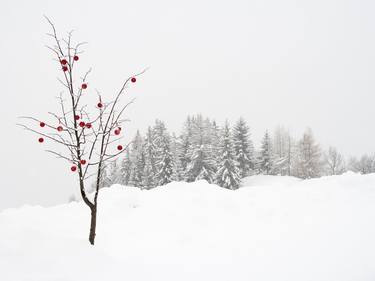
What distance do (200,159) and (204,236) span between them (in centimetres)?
2968

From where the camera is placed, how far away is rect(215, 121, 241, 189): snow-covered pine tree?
35.1 meters

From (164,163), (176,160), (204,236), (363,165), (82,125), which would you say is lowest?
(204,236)

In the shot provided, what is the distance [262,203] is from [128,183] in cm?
3426

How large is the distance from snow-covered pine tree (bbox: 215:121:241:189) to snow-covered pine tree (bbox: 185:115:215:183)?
1569 millimetres

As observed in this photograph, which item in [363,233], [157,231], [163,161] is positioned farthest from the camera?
[163,161]

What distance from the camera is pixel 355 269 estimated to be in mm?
4715

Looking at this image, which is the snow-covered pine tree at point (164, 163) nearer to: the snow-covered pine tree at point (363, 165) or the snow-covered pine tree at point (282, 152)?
the snow-covered pine tree at point (282, 152)

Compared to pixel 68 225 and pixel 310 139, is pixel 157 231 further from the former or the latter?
pixel 310 139

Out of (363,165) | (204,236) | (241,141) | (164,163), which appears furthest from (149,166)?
(363,165)

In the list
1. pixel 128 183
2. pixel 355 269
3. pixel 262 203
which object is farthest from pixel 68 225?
pixel 128 183

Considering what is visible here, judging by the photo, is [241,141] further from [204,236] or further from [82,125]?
[82,125]

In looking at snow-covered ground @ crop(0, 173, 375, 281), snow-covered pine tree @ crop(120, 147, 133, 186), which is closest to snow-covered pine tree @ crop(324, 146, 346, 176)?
snow-covered pine tree @ crop(120, 147, 133, 186)

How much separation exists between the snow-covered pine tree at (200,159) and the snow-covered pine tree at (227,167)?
157 cm

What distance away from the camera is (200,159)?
36844mm
